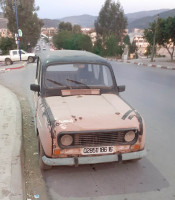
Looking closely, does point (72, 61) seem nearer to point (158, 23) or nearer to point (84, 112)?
point (84, 112)

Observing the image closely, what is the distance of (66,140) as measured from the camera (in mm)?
3516

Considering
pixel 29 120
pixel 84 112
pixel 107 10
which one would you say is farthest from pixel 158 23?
pixel 107 10

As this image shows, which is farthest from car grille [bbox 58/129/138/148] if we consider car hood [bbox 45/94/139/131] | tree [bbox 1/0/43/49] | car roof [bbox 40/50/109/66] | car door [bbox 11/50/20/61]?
tree [bbox 1/0/43/49]

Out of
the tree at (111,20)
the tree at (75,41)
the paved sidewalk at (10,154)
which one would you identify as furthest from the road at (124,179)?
the tree at (111,20)

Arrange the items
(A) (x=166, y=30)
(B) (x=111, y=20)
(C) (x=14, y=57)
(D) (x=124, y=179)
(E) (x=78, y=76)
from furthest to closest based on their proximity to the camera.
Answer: (B) (x=111, y=20), (A) (x=166, y=30), (C) (x=14, y=57), (E) (x=78, y=76), (D) (x=124, y=179)

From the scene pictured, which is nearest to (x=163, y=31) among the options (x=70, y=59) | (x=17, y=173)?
(x=70, y=59)

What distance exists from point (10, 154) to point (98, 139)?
1725 millimetres

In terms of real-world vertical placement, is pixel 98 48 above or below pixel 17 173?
above

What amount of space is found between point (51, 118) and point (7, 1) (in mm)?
39239

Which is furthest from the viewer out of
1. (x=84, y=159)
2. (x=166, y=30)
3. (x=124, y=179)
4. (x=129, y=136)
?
(x=166, y=30)

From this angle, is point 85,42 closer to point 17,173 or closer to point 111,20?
point 111,20

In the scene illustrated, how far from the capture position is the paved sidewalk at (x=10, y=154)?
3.25 metres

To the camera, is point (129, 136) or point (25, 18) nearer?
point (129, 136)

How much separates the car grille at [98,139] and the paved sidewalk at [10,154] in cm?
86
